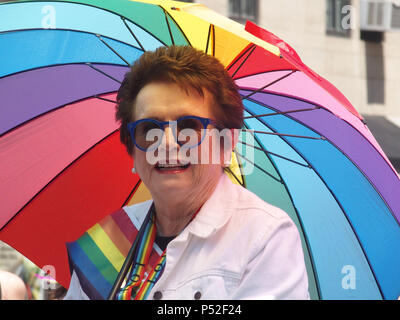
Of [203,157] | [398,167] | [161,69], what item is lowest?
[398,167]

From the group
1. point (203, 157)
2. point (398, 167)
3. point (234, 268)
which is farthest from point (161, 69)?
point (398, 167)

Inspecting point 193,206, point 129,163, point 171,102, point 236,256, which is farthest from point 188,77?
point 129,163

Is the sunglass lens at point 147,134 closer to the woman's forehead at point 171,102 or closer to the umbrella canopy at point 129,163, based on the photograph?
the woman's forehead at point 171,102

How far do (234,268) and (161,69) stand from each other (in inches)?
29.9

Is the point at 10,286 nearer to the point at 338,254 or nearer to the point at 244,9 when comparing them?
the point at 338,254

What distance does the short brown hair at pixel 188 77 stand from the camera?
8.13 ft

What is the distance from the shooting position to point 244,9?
1285cm

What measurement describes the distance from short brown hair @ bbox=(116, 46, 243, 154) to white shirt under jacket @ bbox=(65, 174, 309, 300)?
357 millimetres

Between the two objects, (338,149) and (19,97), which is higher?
(19,97)

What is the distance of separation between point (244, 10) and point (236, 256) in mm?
11077

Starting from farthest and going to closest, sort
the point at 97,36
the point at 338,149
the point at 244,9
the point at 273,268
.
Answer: the point at 244,9
the point at 338,149
the point at 97,36
the point at 273,268

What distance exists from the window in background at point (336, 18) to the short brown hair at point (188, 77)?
36.8ft

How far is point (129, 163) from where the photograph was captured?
349cm

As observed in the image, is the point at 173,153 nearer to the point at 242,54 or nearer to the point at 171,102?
the point at 171,102
